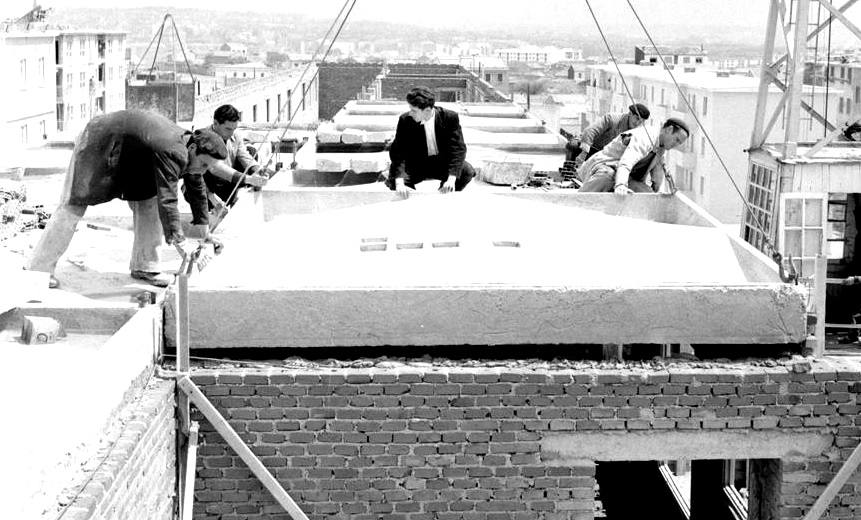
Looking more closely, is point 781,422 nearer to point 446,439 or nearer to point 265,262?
point 446,439

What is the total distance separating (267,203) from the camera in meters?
10.9

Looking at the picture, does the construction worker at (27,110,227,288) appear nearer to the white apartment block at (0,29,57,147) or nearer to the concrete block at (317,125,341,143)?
the concrete block at (317,125,341,143)

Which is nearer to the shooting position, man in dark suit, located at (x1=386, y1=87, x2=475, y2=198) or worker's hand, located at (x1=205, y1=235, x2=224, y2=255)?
worker's hand, located at (x1=205, y1=235, x2=224, y2=255)

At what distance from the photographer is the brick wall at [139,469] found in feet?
17.9

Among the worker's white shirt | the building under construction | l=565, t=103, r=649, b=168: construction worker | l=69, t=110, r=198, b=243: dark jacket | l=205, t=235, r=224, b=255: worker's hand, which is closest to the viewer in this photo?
the building under construction

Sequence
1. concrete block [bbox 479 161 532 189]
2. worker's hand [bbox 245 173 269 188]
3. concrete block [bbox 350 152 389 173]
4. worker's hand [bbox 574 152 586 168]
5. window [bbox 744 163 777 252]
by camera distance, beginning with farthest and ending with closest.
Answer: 1. window [bbox 744 163 777 252]
2. concrete block [bbox 350 152 389 173]
3. concrete block [bbox 479 161 532 189]
4. worker's hand [bbox 574 152 586 168]
5. worker's hand [bbox 245 173 269 188]

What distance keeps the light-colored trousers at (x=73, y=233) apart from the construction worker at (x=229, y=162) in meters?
1.24

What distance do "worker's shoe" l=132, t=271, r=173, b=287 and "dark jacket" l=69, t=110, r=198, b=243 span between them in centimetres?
33

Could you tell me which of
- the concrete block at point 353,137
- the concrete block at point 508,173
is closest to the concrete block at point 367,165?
the concrete block at point 508,173

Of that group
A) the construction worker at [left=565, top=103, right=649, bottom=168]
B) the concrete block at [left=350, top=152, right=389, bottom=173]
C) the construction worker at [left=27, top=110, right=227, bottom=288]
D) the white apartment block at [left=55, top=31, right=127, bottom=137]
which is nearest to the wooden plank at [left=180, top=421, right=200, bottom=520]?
the construction worker at [left=27, top=110, right=227, bottom=288]

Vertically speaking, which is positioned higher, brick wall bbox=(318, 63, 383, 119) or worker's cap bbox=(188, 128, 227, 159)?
brick wall bbox=(318, 63, 383, 119)

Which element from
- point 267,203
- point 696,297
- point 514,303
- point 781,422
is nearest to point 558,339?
point 514,303

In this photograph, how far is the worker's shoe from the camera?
9.68m

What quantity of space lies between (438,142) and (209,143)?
7.23 ft
